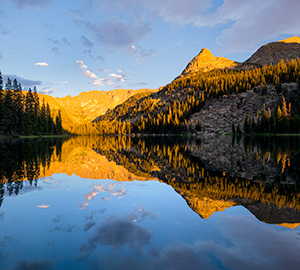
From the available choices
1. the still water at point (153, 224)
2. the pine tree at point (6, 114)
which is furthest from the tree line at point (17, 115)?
the still water at point (153, 224)

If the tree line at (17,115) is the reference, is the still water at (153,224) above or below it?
below

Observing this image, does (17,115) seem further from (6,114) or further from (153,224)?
(153,224)

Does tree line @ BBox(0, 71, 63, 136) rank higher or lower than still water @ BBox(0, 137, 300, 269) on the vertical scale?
higher

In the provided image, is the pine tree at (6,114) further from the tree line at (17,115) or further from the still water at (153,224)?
the still water at (153,224)

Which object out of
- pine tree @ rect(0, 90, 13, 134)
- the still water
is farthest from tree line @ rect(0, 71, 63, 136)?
the still water

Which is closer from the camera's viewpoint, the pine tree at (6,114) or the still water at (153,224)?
the still water at (153,224)

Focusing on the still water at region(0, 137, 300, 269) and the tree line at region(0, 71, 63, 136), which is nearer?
the still water at region(0, 137, 300, 269)

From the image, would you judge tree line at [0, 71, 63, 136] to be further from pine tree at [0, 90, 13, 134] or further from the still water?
the still water

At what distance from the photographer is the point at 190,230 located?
710cm

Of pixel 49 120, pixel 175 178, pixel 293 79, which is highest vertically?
pixel 293 79

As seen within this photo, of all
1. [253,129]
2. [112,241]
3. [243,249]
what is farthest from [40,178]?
[253,129]

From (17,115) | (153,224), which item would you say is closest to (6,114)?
(17,115)

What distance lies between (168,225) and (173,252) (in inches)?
74.1

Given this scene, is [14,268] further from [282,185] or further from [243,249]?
[282,185]
